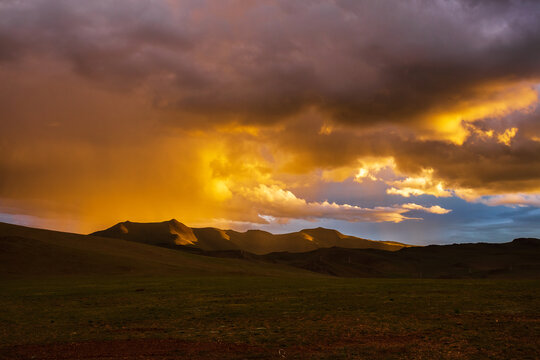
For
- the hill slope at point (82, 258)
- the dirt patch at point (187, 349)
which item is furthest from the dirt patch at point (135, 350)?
the hill slope at point (82, 258)

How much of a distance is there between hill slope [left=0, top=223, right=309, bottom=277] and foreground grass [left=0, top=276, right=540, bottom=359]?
2334 inches

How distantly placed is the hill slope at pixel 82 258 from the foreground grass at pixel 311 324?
→ 194ft

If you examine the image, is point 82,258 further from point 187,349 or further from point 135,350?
point 187,349

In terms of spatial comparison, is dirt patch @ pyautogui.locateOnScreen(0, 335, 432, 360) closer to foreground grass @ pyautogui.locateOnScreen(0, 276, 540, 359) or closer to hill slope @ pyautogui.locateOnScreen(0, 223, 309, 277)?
foreground grass @ pyautogui.locateOnScreen(0, 276, 540, 359)

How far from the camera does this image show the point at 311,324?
22750 millimetres

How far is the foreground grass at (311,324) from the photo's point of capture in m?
16.9

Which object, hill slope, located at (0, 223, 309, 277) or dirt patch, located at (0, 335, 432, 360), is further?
hill slope, located at (0, 223, 309, 277)

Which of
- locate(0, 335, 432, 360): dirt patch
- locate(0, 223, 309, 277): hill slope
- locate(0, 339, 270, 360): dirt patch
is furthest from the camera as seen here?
locate(0, 223, 309, 277): hill slope

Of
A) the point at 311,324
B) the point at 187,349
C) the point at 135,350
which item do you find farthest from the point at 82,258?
the point at 187,349

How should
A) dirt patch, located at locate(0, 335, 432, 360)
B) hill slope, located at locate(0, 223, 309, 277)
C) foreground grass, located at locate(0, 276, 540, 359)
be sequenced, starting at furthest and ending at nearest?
hill slope, located at locate(0, 223, 309, 277) → foreground grass, located at locate(0, 276, 540, 359) → dirt patch, located at locate(0, 335, 432, 360)

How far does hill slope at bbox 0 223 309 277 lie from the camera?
307 feet

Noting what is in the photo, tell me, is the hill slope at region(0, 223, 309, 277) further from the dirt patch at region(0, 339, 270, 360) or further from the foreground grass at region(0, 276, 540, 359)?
the dirt patch at region(0, 339, 270, 360)

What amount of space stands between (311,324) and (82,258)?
92.6 meters

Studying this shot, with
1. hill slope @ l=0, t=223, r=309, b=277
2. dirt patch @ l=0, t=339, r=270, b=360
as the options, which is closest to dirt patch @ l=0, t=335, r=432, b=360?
dirt patch @ l=0, t=339, r=270, b=360
